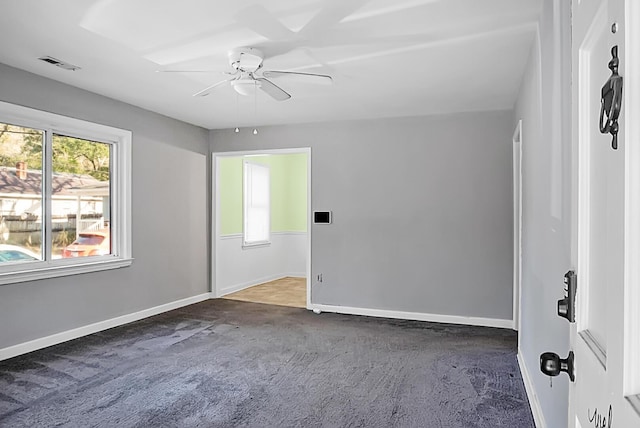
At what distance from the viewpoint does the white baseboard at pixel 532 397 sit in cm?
249

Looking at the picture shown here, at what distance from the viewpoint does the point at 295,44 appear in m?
3.07

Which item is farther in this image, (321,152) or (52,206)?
(321,152)

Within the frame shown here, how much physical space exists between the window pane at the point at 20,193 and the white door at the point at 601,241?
4.16m

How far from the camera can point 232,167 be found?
22.5 feet

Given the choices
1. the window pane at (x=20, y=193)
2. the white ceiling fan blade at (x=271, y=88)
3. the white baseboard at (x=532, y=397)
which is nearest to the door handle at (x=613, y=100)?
the white baseboard at (x=532, y=397)

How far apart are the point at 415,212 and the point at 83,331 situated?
3.64 metres

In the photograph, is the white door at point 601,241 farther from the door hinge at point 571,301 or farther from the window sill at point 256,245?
the window sill at point 256,245

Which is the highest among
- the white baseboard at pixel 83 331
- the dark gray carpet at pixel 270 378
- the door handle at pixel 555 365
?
the door handle at pixel 555 365

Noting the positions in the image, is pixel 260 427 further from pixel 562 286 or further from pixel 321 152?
pixel 321 152

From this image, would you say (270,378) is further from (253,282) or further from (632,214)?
(253,282)

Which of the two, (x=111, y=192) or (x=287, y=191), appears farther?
(x=287, y=191)

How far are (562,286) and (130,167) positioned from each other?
4.30 meters

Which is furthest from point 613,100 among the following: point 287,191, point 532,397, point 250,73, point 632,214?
point 287,191

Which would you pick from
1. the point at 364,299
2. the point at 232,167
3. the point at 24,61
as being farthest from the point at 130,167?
the point at 364,299
